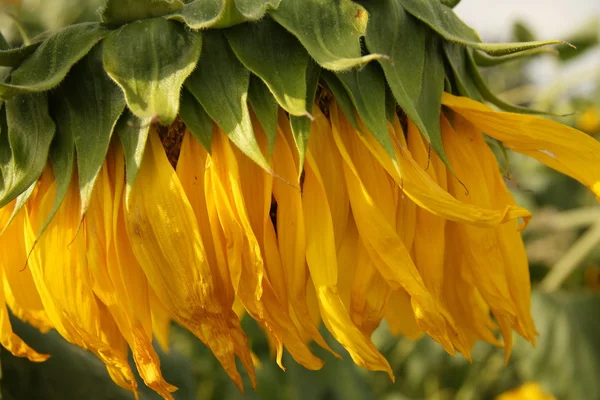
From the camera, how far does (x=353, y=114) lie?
3.60 feet

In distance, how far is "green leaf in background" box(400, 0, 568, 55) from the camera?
112cm

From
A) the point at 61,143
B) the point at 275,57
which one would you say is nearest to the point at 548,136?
the point at 275,57

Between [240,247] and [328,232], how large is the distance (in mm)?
109

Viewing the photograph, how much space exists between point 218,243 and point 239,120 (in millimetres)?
149

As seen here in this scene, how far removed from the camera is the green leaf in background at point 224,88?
40.3 inches

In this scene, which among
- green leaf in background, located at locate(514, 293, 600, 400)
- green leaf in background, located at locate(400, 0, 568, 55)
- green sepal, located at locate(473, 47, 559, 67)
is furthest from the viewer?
green leaf in background, located at locate(514, 293, 600, 400)

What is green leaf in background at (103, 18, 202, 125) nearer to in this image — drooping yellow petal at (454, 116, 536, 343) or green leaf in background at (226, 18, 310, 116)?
green leaf in background at (226, 18, 310, 116)

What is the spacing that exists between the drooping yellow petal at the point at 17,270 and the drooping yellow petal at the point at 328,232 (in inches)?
15.0

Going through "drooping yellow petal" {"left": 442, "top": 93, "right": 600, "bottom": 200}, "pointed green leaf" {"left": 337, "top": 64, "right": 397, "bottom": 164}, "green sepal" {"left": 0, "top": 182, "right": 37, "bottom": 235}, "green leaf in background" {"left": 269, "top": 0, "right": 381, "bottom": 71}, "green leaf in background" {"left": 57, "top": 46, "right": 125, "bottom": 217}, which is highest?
"green leaf in background" {"left": 269, "top": 0, "right": 381, "bottom": 71}

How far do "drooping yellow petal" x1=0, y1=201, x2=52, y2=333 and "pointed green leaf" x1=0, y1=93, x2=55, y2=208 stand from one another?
0.10 metres

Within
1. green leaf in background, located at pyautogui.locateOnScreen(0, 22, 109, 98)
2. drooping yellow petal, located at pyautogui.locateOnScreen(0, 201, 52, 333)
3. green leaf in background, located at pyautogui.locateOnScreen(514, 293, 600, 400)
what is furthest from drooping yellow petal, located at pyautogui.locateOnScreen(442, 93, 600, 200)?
green leaf in background, located at pyautogui.locateOnScreen(514, 293, 600, 400)

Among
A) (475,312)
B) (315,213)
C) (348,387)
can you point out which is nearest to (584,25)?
(348,387)

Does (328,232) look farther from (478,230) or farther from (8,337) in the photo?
(8,337)

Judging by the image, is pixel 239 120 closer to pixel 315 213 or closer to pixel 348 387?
pixel 315 213
